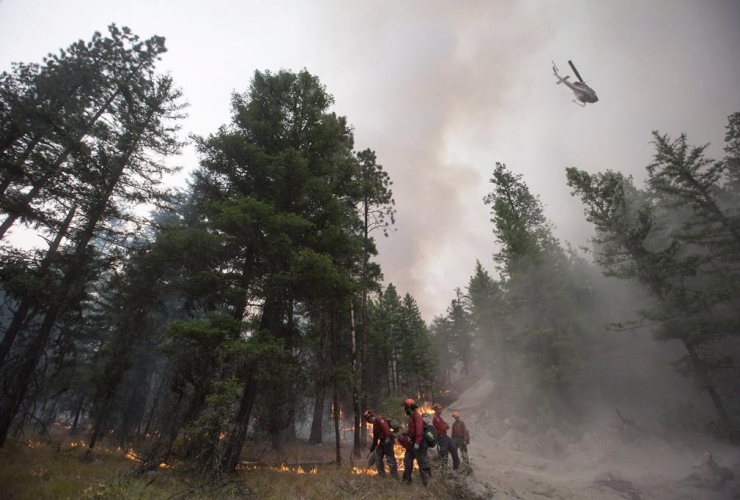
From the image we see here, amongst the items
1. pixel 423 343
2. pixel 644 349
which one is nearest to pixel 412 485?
pixel 644 349

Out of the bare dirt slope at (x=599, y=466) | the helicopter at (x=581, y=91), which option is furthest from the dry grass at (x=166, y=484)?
the helicopter at (x=581, y=91)

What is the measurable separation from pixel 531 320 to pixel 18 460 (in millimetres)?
26696

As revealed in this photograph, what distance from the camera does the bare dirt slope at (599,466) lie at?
37.8 feet

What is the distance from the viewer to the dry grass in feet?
20.4

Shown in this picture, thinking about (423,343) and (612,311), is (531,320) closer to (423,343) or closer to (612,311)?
(612,311)

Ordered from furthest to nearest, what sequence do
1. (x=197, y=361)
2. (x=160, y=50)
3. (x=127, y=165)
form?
(x=160, y=50) → (x=127, y=165) → (x=197, y=361)

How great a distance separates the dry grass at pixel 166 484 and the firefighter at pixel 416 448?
0.98ft

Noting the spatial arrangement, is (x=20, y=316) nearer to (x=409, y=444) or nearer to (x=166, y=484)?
(x=166, y=484)

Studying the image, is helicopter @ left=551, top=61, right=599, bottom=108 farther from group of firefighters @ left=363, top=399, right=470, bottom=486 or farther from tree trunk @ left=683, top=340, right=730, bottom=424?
group of firefighters @ left=363, top=399, right=470, bottom=486

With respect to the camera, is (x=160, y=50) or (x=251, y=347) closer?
(x=251, y=347)

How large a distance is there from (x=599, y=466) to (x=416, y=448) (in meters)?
14.8

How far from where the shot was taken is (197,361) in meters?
8.07

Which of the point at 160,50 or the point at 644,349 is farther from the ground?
the point at 160,50

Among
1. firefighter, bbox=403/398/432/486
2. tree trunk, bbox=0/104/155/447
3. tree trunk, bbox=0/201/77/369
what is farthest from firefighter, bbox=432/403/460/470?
tree trunk, bbox=0/201/77/369
